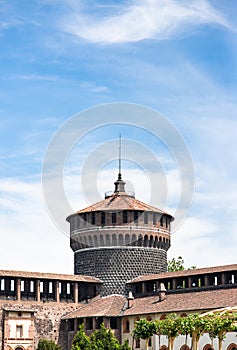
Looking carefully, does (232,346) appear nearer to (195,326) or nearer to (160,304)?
(160,304)

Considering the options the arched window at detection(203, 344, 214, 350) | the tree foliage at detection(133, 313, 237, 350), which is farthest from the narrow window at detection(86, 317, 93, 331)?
the tree foliage at detection(133, 313, 237, 350)

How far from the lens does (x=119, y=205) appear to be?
78.9 meters

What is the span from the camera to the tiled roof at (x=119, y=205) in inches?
3093

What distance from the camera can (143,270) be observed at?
256 ft

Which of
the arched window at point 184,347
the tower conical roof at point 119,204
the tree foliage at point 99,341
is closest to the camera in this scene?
the tree foliage at point 99,341

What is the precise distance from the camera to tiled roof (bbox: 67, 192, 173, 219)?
7856 cm

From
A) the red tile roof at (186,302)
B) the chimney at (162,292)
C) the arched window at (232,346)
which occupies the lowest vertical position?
the arched window at (232,346)

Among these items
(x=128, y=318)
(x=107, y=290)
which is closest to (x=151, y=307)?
(x=128, y=318)

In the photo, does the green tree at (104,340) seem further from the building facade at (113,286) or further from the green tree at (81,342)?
the building facade at (113,286)

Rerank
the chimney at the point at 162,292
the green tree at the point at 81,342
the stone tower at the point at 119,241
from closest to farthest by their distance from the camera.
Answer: the green tree at the point at 81,342 < the chimney at the point at 162,292 < the stone tower at the point at 119,241

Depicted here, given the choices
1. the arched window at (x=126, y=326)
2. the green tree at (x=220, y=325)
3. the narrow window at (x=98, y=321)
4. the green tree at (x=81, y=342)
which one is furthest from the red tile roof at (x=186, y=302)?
the green tree at (x=220, y=325)

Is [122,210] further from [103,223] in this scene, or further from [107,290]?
[107,290]

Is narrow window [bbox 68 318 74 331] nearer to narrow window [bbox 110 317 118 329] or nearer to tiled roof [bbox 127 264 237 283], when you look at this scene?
narrow window [bbox 110 317 118 329]

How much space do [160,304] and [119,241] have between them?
973 cm
